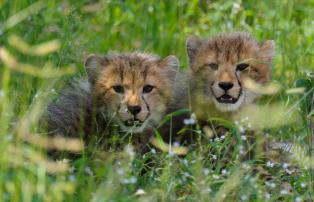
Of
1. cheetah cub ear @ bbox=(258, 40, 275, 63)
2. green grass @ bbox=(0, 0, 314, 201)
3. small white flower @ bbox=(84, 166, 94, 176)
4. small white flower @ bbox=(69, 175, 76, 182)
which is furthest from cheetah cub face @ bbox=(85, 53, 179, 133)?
small white flower @ bbox=(69, 175, 76, 182)

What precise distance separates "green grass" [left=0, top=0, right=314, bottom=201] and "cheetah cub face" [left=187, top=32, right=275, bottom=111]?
0.59ft

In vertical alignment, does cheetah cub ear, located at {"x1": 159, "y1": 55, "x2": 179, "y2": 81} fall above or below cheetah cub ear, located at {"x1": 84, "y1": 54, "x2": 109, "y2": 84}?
below

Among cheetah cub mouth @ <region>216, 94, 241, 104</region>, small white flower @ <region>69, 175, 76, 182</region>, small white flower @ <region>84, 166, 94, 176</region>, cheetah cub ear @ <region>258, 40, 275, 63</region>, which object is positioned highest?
cheetah cub ear @ <region>258, 40, 275, 63</region>

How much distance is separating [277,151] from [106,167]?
4.52 feet

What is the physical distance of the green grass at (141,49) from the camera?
3953 millimetres

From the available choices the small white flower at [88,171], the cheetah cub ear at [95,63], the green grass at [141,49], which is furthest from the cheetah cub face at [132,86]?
the small white flower at [88,171]

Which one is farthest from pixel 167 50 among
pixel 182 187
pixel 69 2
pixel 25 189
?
pixel 25 189

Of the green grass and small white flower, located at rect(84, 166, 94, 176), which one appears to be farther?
small white flower, located at rect(84, 166, 94, 176)

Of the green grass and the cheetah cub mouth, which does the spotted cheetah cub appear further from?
the cheetah cub mouth

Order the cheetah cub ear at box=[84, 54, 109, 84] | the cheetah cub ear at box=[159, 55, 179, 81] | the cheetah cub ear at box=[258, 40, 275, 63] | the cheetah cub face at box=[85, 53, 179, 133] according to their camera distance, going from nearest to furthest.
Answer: the cheetah cub face at box=[85, 53, 179, 133] < the cheetah cub ear at box=[84, 54, 109, 84] < the cheetah cub ear at box=[159, 55, 179, 81] < the cheetah cub ear at box=[258, 40, 275, 63]

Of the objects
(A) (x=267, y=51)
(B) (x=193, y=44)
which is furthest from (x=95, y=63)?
(A) (x=267, y=51)

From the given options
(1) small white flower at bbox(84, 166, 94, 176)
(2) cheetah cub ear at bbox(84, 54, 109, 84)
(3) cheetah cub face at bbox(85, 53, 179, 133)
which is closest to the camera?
(1) small white flower at bbox(84, 166, 94, 176)

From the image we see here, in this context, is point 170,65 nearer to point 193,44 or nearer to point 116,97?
point 193,44

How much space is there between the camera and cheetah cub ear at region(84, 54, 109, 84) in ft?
17.7
